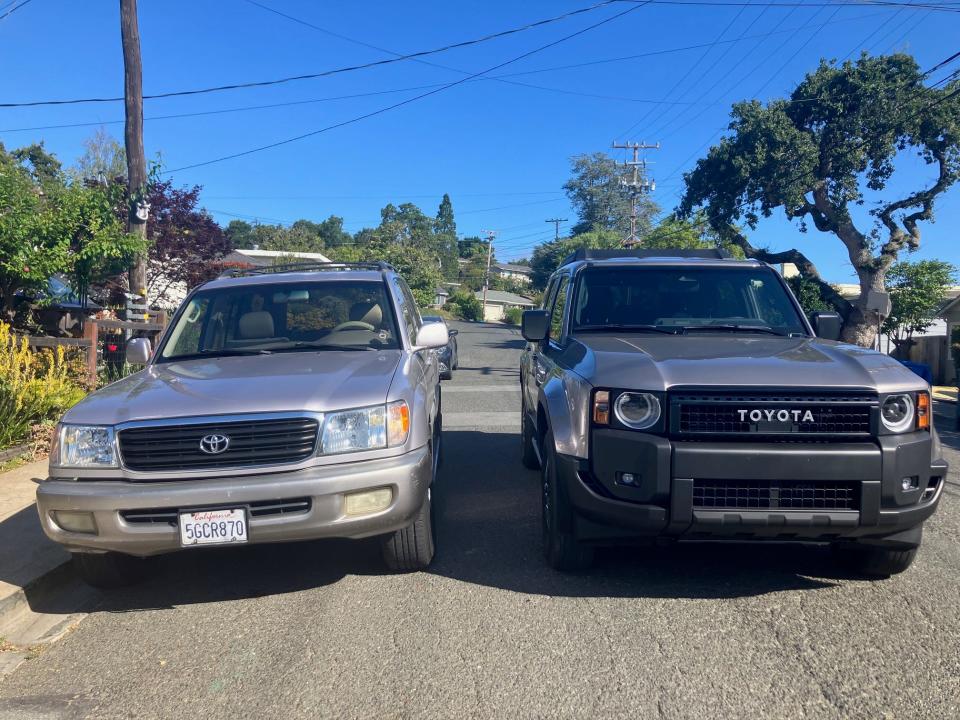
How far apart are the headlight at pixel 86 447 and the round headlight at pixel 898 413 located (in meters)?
3.95

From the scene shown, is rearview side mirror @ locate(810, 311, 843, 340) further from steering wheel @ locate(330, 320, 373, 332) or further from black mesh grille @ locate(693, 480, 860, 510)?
steering wheel @ locate(330, 320, 373, 332)

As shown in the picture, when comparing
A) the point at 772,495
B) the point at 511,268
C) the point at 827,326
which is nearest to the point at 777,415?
the point at 772,495

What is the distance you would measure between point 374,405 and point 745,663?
2192 millimetres

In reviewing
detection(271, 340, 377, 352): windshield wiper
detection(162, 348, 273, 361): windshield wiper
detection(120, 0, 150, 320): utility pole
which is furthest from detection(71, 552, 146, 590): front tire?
detection(120, 0, 150, 320): utility pole

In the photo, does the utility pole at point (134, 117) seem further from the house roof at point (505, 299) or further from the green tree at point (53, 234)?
the house roof at point (505, 299)

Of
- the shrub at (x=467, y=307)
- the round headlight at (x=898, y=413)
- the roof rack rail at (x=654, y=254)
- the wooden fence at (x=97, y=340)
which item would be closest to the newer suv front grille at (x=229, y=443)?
the round headlight at (x=898, y=413)

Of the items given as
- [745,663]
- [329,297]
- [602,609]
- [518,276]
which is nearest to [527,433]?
[329,297]

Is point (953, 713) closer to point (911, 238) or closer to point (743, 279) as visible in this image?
point (743, 279)

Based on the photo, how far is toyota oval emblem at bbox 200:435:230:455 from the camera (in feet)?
13.2

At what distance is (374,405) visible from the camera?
4.18 meters

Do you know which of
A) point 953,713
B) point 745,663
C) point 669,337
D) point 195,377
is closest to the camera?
point 953,713

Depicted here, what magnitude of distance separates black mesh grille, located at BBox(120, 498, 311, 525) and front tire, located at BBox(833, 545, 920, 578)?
9.69ft

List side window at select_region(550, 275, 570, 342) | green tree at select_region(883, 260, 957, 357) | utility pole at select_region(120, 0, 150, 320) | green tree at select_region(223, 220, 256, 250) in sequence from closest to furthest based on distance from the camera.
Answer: side window at select_region(550, 275, 570, 342)
utility pole at select_region(120, 0, 150, 320)
green tree at select_region(883, 260, 957, 357)
green tree at select_region(223, 220, 256, 250)

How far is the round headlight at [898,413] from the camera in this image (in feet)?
12.9
